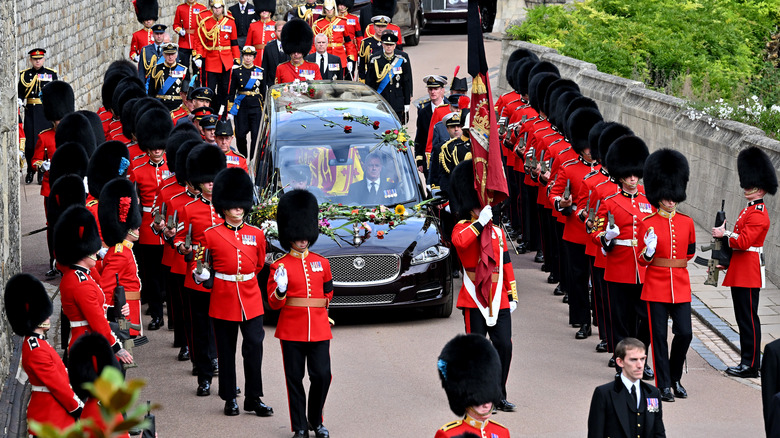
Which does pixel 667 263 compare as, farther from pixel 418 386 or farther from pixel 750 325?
pixel 418 386

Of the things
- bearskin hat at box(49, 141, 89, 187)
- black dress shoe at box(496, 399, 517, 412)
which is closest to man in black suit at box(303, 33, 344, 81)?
bearskin hat at box(49, 141, 89, 187)

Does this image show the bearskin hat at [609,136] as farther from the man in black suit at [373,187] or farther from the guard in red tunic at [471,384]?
the guard in red tunic at [471,384]

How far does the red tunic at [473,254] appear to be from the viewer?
773cm

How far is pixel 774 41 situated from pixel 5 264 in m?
15.2

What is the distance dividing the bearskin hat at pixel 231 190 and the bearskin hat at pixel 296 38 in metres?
8.17

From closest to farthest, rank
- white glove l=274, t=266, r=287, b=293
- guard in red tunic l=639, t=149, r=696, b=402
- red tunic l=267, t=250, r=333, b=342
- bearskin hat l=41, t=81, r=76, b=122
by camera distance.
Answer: white glove l=274, t=266, r=287, b=293 → red tunic l=267, t=250, r=333, b=342 → guard in red tunic l=639, t=149, r=696, b=402 → bearskin hat l=41, t=81, r=76, b=122

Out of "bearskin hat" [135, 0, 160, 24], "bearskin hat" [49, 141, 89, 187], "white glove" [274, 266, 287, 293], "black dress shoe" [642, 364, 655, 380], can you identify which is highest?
"bearskin hat" [135, 0, 160, 24]

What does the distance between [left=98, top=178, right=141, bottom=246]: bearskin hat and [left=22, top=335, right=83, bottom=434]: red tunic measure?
212 centimetres

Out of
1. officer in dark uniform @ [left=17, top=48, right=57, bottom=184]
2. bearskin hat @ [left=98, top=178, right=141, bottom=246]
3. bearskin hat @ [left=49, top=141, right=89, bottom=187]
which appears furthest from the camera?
officer in dark uniform @ [left=17, top=48, right=57, bottom=184]

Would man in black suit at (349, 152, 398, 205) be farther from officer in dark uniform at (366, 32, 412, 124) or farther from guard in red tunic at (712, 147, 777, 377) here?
officer in dark uniform at (366, 32, 412, 124)

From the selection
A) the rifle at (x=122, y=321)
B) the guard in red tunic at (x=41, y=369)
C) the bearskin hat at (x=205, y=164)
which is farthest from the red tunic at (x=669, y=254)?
the guard in red tunic at (x=41, y=369)


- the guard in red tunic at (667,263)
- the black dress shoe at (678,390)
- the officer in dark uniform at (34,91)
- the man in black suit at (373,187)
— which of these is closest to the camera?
the guard in red tunic at (667,263)

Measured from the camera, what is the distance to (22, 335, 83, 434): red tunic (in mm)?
6090

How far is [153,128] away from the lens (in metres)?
10.4
